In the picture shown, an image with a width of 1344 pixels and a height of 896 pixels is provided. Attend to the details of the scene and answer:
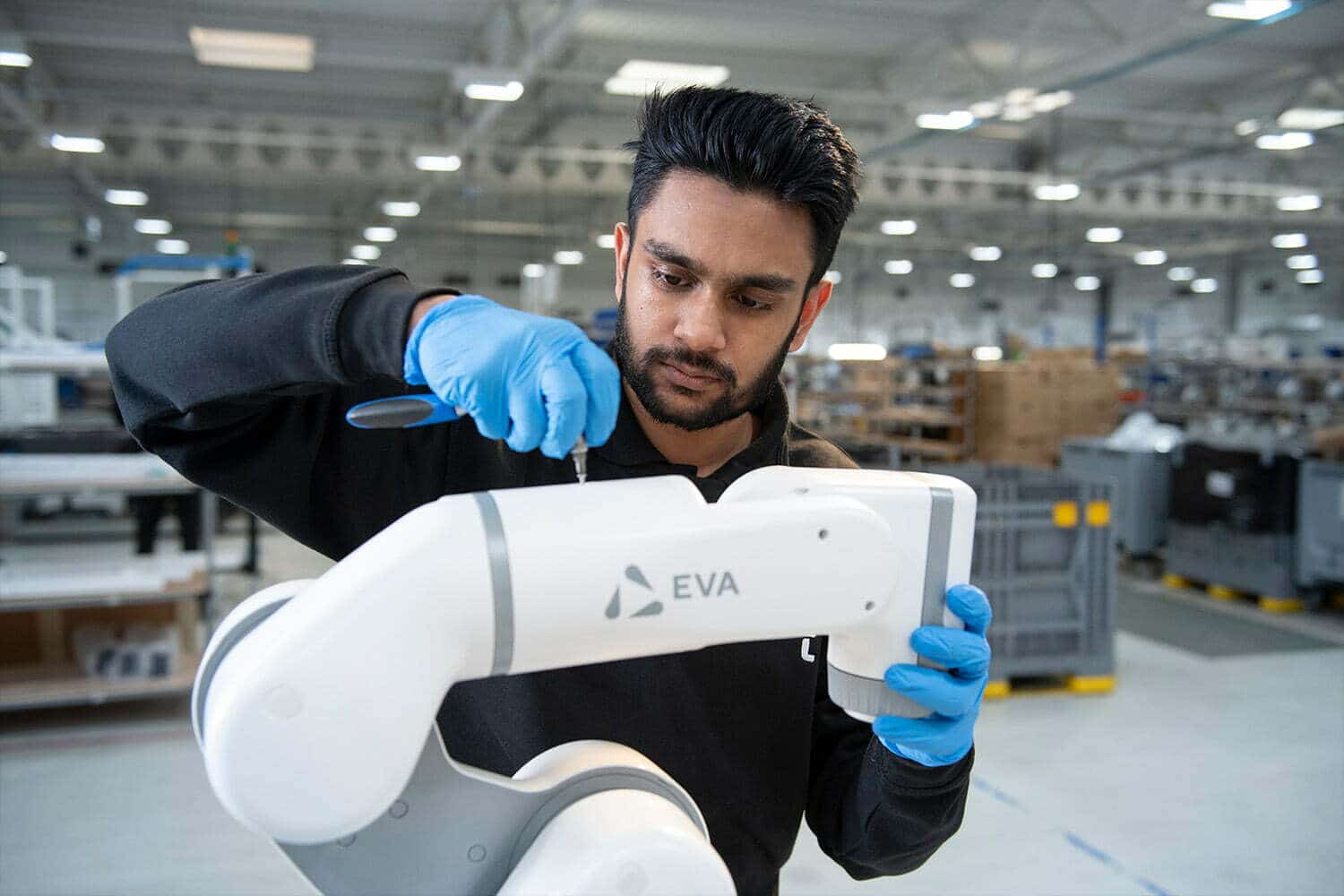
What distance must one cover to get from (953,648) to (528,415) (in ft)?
1.42

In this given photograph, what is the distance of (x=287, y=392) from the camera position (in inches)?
37.5

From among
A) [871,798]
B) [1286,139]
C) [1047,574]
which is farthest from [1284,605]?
[871,798]

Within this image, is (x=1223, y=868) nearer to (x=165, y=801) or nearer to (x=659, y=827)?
(x=659, y=827)

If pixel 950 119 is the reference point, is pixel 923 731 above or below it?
below

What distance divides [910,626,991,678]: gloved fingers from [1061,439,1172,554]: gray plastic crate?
6.15 m

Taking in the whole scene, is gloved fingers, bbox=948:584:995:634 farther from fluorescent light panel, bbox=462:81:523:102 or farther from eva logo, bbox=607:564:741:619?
fluorescent light panel, bbox=462:81:523:102

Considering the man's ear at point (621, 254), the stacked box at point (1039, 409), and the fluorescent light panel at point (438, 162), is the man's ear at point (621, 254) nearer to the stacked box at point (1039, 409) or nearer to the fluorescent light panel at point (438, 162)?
the stacked box at point (1039, 409)

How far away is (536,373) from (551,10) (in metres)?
6.63

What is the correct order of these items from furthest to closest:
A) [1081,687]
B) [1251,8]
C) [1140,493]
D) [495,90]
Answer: [495,90]
[1140,493]
[1251,8]
[1081,687]

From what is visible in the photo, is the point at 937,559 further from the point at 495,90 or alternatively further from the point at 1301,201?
the point at 1301,201

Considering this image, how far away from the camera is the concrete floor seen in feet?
9.30

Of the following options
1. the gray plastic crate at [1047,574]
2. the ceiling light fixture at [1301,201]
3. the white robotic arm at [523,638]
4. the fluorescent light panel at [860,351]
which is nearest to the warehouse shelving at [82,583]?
the gray plastic crate at [1047,574]

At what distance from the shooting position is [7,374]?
5.17m

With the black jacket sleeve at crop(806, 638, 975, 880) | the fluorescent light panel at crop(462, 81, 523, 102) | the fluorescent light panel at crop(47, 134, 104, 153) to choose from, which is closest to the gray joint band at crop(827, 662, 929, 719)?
the black jacket sleeve at crop(806, 638, 975, 880)
